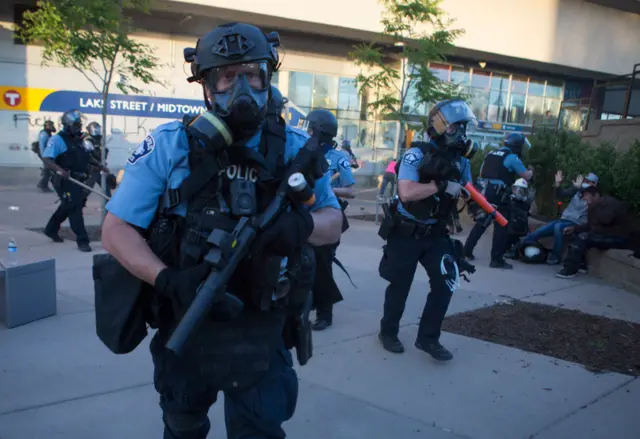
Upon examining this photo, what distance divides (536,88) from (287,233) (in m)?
30.7

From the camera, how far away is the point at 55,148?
313 inches

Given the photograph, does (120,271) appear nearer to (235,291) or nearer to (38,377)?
(235,291)

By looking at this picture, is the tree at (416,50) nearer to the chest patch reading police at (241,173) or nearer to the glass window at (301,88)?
the glass window at (301,88)

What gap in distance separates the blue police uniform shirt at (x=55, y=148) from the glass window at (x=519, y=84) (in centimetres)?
2543

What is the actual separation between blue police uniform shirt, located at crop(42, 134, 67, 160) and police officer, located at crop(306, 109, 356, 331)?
4091 mm

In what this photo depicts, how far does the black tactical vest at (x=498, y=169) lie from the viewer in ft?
27.7

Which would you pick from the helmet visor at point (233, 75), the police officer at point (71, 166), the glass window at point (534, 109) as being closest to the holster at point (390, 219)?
the helmet visor at point (233, 75)

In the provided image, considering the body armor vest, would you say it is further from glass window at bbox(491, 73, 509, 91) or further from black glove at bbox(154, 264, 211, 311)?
glass window at bbox(491, 73, 509, 91)

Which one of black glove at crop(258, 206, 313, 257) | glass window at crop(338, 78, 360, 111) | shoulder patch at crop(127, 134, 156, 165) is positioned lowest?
black glove at crop(258, 206, 313, 257)

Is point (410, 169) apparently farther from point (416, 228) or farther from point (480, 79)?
point (480, 79)

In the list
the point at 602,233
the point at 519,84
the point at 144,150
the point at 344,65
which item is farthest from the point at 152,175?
the point at 519,84

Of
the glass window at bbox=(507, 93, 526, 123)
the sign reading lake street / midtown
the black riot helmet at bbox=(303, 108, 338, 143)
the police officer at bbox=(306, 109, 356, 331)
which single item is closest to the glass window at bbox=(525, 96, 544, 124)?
the glass window at bbox=(507, 93, 526, 123)

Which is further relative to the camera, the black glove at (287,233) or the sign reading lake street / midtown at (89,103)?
the sign reading lake street / midtown at (89,103)

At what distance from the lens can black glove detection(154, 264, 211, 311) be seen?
6.10 feet
